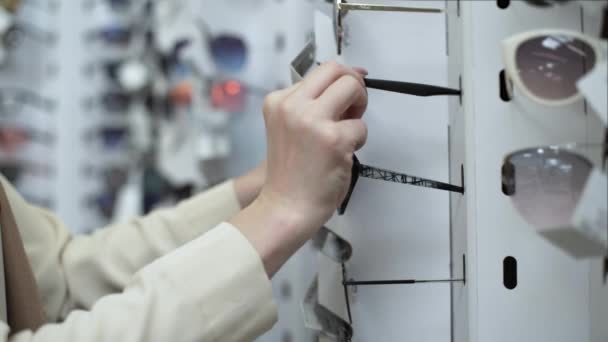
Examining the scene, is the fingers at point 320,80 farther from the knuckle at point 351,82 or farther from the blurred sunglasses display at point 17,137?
the blurred sunglasses display at point 17,137

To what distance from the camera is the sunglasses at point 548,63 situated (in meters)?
0.40

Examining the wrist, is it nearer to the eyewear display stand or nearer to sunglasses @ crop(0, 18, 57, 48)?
the eyewear display stand

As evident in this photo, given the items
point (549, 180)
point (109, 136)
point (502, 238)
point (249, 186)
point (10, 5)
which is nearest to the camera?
point (549, 180)

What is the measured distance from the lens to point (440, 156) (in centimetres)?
57

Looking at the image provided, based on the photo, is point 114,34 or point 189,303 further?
point 114,34

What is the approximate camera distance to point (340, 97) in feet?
1.49

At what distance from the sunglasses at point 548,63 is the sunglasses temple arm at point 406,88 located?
0.10 metres

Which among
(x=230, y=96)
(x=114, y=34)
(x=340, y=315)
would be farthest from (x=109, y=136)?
(x=340, y=315)

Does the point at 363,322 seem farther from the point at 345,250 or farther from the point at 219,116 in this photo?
the point at 219,116

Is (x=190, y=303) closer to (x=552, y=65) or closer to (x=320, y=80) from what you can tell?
(x=320, y=80)

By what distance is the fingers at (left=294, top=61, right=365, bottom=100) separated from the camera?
463 mm

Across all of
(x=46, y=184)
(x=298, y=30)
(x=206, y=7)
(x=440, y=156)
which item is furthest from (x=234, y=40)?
(x=440, y=156)

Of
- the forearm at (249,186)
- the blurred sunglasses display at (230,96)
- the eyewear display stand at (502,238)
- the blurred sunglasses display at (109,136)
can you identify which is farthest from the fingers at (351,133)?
the blurred sunglasses display at (109,136)

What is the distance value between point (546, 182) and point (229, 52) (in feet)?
4.24
